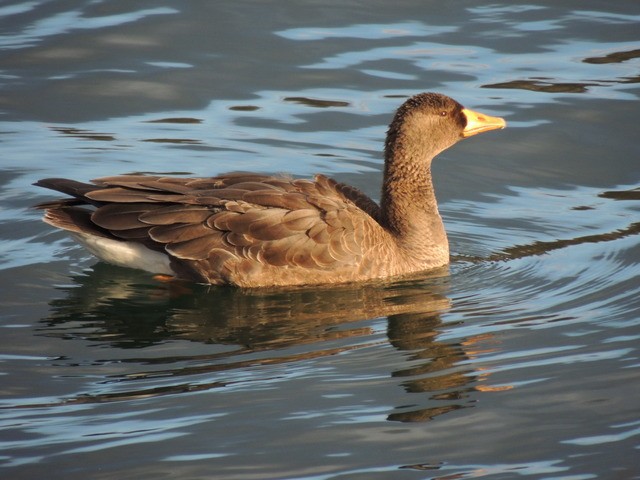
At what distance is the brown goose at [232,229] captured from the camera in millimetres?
10383

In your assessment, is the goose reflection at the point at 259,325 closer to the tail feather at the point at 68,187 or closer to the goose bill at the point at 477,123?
the tail feather at the point at 68,187

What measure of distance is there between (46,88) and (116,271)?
17.8ft

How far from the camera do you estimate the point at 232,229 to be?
10383mm

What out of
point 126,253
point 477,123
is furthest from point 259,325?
point 477,123

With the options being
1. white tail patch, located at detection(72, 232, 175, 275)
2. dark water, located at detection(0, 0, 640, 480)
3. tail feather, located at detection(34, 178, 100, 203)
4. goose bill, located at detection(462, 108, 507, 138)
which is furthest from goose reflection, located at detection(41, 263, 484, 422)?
goose bill, located at detection(462, 108, 507, 138)

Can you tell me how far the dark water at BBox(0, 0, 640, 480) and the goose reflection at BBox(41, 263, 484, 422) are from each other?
3cm

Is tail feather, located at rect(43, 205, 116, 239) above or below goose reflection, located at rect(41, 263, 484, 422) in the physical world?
above

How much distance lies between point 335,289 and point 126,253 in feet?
6.49

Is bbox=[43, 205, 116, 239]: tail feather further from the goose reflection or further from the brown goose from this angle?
the goose reflection

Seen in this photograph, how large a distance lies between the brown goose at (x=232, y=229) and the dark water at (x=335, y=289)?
240 millimetres

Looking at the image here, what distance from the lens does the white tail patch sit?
10.6m

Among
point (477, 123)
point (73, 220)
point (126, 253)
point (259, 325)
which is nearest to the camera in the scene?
point (259, 325)

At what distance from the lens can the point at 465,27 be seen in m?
17.4

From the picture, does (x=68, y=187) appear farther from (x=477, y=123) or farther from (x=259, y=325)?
(x=477, y=123)
